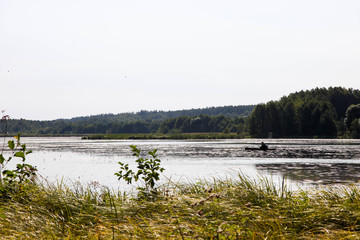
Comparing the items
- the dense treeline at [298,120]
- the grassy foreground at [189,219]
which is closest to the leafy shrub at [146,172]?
the grassy foreground at [189,219]

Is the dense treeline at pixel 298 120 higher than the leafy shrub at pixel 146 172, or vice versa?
the dense treeline at pixel 298 120

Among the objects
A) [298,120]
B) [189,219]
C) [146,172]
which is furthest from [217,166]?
[298,120]

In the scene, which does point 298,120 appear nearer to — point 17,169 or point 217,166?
point 217,166

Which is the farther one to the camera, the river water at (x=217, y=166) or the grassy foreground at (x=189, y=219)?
the river water at (x=217, y=166)

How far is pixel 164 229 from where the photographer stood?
22.7 ft

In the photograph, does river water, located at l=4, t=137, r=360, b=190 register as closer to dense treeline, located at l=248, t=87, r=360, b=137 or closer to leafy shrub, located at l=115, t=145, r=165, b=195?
leafy shrub, located at l=115, t=145, r=165, b=195

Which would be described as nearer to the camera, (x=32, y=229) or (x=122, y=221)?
(x=32, y=229)

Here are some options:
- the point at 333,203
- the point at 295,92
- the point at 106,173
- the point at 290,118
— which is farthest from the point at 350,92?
the point at 333,203

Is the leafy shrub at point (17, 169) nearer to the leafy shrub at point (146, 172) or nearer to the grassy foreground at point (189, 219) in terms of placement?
A: the grassy foreground at point (189, 219)

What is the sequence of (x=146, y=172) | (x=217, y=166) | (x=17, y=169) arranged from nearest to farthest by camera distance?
(x=146, y=172) → (x=17, y=169) → (x=217, y=166)

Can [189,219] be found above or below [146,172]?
below

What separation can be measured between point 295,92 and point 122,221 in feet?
484

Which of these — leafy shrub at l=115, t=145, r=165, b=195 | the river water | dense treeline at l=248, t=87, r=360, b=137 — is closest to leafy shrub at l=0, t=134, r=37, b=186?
the river water

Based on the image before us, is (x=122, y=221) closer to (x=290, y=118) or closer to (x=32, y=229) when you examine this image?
(x=32, y=229)
